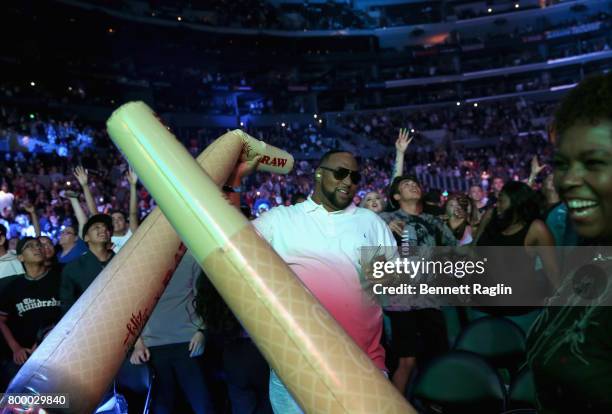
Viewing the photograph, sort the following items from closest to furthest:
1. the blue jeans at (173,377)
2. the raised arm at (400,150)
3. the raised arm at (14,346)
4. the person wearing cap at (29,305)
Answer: the blue jeans at (173,377) < the raised arm at (14,346) < the person wearing cap at (29,305) < the raised arm at (400,150)

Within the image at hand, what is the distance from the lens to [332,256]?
2555 mm

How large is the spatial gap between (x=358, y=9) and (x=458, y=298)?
43.2 metres

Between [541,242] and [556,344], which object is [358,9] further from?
[556,344]

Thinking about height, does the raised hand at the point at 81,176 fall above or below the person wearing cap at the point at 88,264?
above

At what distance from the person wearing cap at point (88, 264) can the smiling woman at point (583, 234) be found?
3.08 m

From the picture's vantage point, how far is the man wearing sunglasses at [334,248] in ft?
8.23

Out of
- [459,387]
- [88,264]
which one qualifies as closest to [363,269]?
[459,387]

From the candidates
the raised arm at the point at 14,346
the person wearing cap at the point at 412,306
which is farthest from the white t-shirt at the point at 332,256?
the raised arm at the point at 14,346

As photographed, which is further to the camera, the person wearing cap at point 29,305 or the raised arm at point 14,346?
the person wearing cap at point 29,305

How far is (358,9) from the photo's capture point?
4400cm

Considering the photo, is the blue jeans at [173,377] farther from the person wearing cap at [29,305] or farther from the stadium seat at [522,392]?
the stadium seat at [522,392]

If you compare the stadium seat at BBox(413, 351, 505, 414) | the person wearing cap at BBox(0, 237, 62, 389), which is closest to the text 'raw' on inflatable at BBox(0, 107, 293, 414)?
the stadium seat at BBox(413, 351, 505, 414)

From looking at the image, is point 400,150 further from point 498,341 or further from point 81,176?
point 81,176

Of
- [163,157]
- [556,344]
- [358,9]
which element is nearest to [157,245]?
[163,157]
